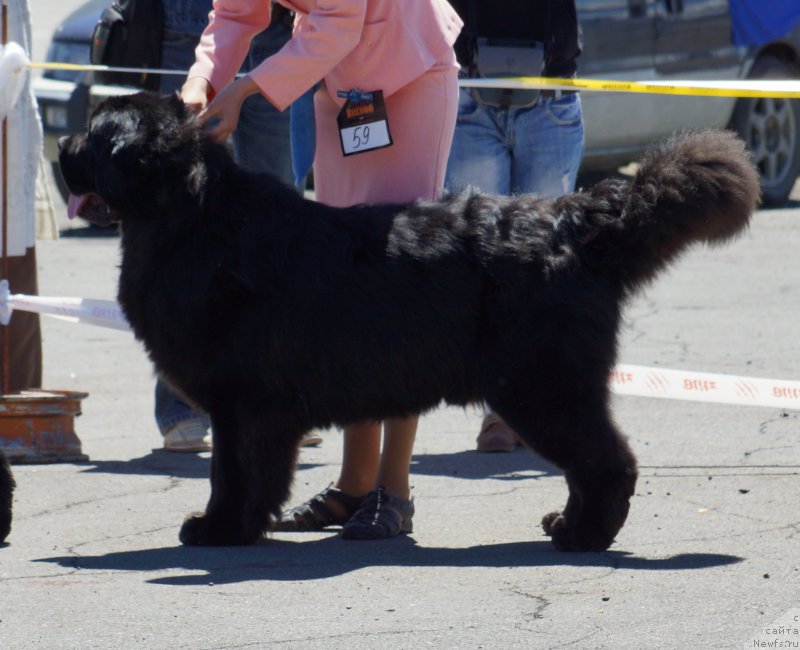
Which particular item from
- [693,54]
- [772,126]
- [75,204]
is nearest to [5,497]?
[75,204]

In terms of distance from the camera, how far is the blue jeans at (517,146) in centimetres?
607

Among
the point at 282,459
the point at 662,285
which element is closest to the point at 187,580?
the point at 282,459

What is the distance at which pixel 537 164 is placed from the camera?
608 centimetres

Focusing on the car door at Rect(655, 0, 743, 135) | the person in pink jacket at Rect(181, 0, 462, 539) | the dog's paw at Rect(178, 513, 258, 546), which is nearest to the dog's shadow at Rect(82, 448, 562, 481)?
the person in pink jacket at Rect(181, 0, 462, 539)

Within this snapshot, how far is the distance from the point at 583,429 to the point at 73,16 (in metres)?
8.53

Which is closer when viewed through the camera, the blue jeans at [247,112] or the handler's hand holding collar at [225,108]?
the handler's hand holding collar at [225,108]

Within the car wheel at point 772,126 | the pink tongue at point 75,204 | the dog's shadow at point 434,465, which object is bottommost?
the dog's shadow at point 434,465

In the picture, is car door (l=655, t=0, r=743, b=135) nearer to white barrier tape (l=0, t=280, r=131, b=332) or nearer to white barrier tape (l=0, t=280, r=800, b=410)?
white barrier tape (l=0, t=280, r=800, b=410)

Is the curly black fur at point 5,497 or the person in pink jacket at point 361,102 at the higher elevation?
the person in pink jacket at point 361,102

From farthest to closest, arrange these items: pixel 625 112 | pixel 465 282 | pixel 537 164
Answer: pixel 625 112
pixel 537 164
pixel 465 282

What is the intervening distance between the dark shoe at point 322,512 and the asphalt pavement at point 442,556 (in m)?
0.07

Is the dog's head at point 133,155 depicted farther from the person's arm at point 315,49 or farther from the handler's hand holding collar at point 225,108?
the person's arm at point 315,49

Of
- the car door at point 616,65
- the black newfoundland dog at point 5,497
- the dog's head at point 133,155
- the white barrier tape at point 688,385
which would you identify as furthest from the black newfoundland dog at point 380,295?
the car door at point 616,65

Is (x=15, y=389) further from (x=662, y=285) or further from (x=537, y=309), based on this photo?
(x=662, y=285)
